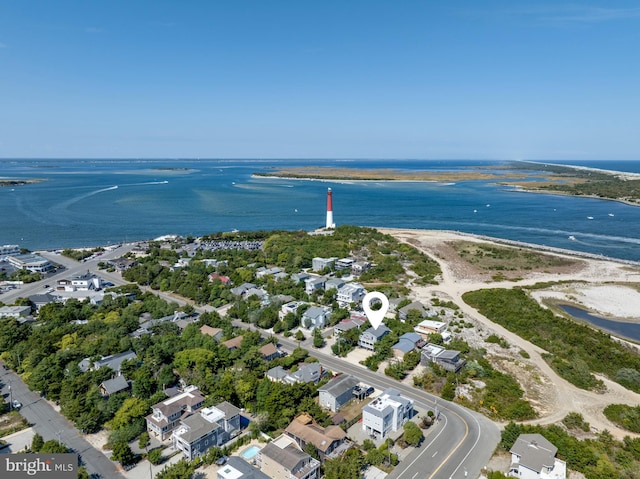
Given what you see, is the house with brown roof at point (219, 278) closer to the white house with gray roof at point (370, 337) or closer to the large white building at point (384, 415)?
the white house with gray roof at point (370, 337)

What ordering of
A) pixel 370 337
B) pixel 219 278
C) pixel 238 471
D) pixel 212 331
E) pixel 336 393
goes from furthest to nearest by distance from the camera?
pixel 219 278 < pixel 212 331 < pixel 370 337 < pixel 336 393 < pixel 238 471

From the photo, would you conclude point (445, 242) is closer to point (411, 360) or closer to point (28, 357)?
point (411, 360)

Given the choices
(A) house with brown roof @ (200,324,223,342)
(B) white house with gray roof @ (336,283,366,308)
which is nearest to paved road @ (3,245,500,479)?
(A) house with brown roof @ (200,324,223,342)

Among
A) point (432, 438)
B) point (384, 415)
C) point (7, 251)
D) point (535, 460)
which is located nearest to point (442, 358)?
point (432, 438)

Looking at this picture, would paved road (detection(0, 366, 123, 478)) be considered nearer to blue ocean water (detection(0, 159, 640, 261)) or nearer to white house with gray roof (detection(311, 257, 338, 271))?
white house with gray roof (detection(311, 257, 338, 271))

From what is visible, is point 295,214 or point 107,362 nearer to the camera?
point 107,362

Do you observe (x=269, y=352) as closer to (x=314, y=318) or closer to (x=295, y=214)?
(x=314, y=318)

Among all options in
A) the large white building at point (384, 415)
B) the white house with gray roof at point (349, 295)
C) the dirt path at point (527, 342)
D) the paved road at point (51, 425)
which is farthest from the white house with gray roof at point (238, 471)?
the white house with gray roof at point (349, 295)
